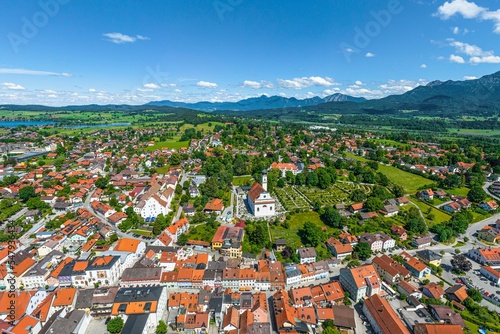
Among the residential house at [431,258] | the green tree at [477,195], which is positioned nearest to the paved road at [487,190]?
the green tree at [477,195]

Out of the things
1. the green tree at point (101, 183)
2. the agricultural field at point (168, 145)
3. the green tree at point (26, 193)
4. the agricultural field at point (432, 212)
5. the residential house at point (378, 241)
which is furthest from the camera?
the agricultural field at point (168, 145)

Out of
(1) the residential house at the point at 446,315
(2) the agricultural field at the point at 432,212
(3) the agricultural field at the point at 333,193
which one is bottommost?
(2) the agricultural field at the point at 432,212

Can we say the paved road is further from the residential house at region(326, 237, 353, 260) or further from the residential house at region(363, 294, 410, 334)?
the residential house at region(363, 294, 410, 334)

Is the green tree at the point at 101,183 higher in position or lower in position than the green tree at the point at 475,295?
higher

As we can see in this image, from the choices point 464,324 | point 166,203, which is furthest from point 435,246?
point 166,203

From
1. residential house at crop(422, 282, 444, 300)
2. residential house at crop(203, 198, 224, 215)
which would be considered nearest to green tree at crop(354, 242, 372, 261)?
residential house at crop(422, 282, 444, 300)

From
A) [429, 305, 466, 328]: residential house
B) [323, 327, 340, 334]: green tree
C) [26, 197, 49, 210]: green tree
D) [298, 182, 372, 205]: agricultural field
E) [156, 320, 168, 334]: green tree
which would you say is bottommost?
[298, 182, 372, 205]: agricultural field

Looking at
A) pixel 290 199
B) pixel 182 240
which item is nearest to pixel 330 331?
pixel 182 240

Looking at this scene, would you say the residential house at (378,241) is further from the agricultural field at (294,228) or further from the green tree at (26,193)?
the green tree at (26,193)
